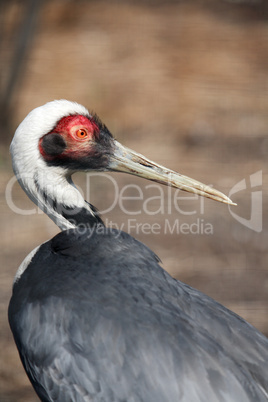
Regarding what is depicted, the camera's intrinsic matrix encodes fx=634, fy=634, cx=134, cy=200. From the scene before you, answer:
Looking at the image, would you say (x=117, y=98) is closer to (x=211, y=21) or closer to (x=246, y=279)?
(x=211, y=21)

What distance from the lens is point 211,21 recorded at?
272 inches

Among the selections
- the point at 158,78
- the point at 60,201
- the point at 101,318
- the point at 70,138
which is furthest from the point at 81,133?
the point at 158,78

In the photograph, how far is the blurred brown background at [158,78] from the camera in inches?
237

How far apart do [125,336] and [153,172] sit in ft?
2.54

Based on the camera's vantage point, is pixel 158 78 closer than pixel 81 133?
No

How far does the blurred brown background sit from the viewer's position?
602 centimetres

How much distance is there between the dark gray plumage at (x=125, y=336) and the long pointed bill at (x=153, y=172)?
0.39 metres

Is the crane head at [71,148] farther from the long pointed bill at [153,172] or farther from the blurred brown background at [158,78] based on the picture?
the blurred brown background at [158,78]

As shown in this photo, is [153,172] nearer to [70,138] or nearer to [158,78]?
[70,138]

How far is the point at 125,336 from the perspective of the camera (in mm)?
1958

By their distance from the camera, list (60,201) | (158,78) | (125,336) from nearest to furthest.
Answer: (125,336) → (60,201) → (158,78)

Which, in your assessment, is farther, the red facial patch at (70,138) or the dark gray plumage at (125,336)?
the red facial patch at (70,138)

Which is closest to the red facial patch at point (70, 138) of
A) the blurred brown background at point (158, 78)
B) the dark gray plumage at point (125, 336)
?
the dark gray plumage at point (125, 336)

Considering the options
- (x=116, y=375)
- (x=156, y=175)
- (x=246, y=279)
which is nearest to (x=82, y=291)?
(x=116, y=375)
